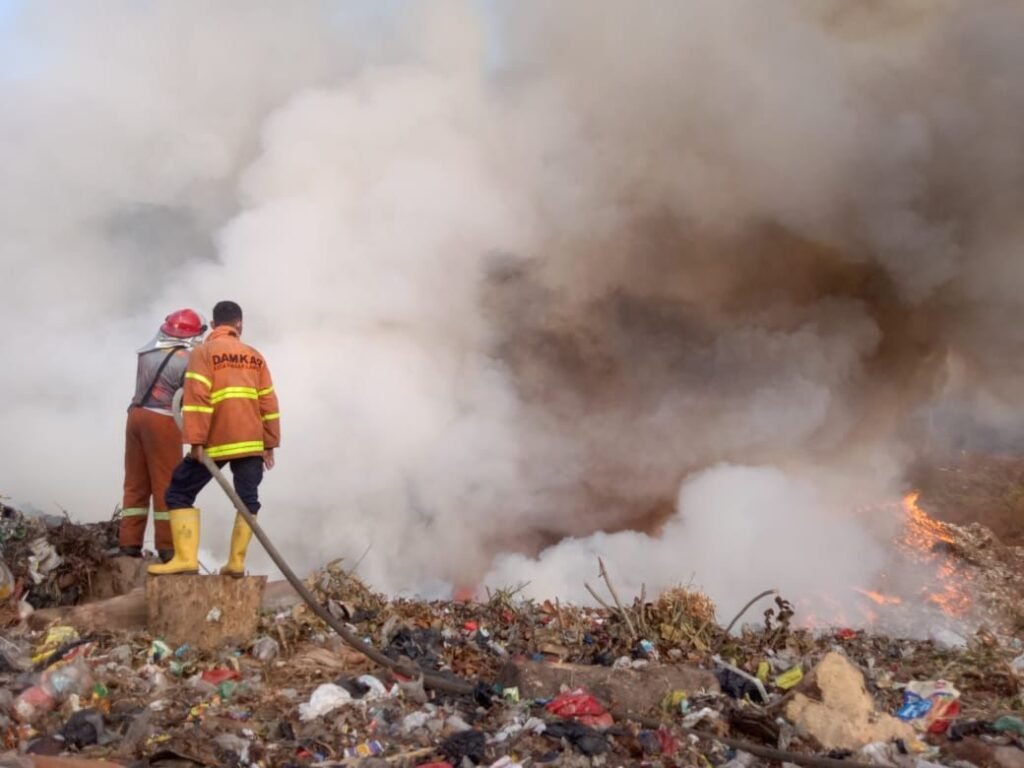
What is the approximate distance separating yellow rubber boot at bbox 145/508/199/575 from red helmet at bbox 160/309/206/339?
1.76m

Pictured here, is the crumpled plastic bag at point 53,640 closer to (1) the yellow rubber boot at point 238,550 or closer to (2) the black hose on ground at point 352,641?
(1) the yellow rubber boot at point 238,550

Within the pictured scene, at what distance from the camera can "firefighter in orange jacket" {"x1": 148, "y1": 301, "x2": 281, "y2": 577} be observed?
486 centimetres

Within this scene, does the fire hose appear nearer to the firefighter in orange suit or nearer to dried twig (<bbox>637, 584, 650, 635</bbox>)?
the firefighter in orange suit

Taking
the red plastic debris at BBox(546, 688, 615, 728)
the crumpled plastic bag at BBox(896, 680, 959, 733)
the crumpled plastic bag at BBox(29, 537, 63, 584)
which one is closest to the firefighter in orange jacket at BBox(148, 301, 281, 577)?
the crumpled plastic bag at BBox(29, 537, 63, 584)

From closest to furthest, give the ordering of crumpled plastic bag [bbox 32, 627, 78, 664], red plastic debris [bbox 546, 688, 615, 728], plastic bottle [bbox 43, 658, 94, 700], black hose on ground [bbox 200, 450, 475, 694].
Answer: red plastic debris [bbox 546, 688, 615, 728], plastic bottle [bbox 43, 658, 94, 700], black hose on ground [bbox 200, 450, 475, 694], crumpled plastic bag [bbox 32, 627, 78, 664]

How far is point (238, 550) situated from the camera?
5.03 metres

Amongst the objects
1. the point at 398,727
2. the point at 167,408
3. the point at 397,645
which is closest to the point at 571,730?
the point at 398,727

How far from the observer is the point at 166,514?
5.91 m

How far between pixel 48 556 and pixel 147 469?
99cm

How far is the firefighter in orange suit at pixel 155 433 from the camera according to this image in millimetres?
5996

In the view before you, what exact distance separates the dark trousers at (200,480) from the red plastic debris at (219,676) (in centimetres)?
118

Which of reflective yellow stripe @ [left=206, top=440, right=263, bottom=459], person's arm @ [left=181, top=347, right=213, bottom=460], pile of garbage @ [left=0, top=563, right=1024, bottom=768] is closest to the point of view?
pile of garbage @ [left=0, top=563, right=1024, bottom=768]

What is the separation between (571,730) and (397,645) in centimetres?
176

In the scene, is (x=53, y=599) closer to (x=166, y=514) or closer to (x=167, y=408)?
(x=166, y=514)
